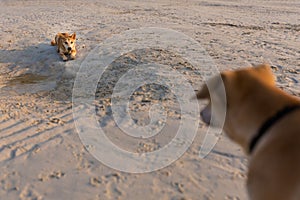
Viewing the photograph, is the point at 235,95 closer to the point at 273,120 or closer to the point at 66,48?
the point at 273,120

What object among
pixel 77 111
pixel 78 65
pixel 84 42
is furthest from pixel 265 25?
pixel 77 111

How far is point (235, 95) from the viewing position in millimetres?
2367

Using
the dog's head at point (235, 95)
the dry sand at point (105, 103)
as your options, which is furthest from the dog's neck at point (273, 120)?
the dry sand at point (105, 103)

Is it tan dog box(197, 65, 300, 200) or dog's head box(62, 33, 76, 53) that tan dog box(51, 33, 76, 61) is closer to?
dog's head box(62, 33, 76, 53)

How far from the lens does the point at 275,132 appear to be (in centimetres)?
206

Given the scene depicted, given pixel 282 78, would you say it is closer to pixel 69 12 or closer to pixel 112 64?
pixel 112 64

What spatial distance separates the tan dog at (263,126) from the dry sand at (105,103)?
1303 mm

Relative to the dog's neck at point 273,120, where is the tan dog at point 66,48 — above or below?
below

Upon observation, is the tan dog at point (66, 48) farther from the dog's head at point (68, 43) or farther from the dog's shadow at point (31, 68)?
the dog's shadow at point (31, 68)

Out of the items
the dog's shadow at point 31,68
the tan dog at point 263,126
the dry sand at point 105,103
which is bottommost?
the dog's shadow at point 31,68

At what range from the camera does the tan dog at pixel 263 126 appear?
1.91 m

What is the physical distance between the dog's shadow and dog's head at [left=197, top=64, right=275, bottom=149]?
16.7 feet

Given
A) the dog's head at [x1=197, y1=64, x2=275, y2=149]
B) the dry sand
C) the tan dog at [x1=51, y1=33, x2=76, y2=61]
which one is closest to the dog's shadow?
the dry sand

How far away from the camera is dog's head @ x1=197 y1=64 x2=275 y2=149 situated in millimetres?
2318
